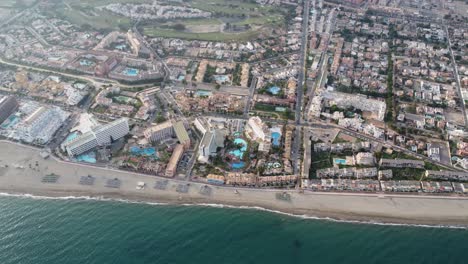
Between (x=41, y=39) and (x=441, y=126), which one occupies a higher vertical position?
(x=441, y=126)

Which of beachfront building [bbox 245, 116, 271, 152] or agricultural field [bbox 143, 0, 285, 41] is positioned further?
agricultural field [bbox 143, 0, 285, 41]

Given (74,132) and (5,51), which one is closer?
(74,132)

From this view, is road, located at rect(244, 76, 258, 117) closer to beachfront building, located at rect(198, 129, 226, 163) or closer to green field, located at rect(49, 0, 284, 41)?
beachfront building, located at rect(198, 129, 226, 163)

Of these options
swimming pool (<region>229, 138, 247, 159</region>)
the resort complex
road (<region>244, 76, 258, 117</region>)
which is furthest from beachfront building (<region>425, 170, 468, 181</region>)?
road (<region>244, 76, 258, 117</region>)

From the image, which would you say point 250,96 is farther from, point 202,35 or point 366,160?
point 202,35

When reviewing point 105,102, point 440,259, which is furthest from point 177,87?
point 440,259

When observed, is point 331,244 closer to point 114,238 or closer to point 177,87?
point 114,238

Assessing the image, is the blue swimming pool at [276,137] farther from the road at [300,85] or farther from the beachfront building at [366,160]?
the beachfront building at [366,160]
